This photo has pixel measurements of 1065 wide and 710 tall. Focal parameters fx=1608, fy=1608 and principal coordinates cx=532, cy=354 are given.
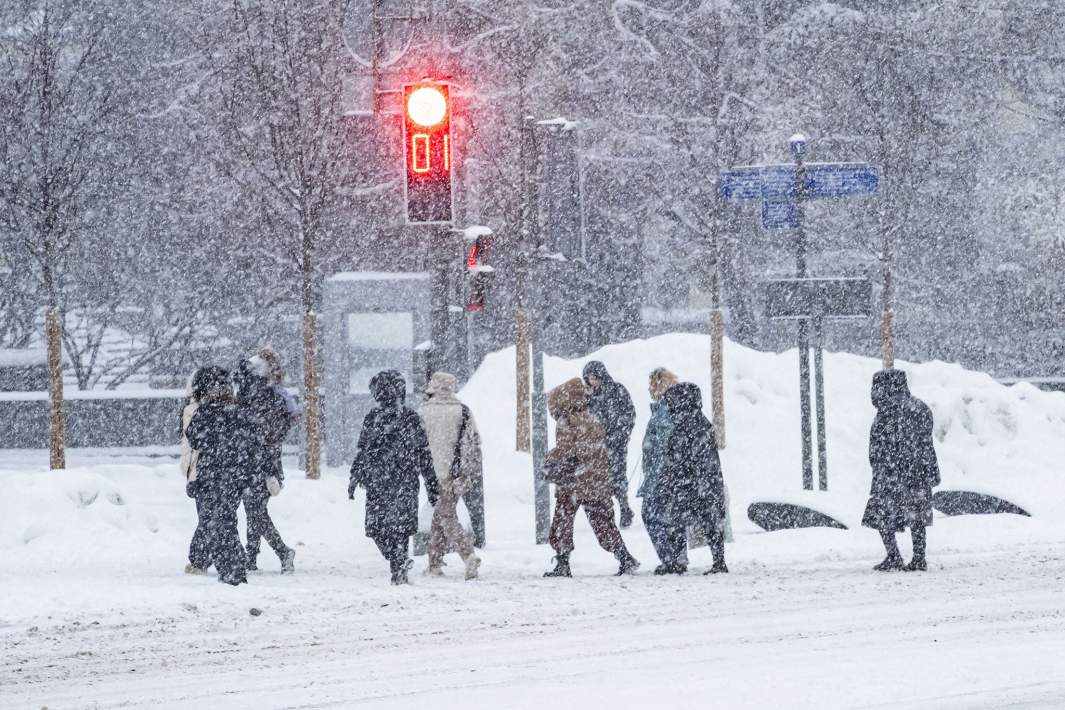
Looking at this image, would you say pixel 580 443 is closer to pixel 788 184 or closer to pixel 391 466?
pixel 391 466

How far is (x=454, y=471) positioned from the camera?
1246 cm

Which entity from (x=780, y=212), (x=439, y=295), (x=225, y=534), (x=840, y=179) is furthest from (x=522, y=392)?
(x=225, y=534)

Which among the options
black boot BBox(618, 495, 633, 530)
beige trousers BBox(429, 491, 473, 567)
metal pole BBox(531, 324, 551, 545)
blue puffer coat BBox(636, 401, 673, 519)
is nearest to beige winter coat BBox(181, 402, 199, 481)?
beige trousers BBox(429, 491, 473, 567)

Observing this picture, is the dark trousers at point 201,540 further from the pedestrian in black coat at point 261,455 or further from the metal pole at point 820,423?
the metal pole at point 820,423

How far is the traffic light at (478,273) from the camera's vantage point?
14.5m

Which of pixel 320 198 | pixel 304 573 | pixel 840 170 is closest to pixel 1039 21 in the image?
pixel 840 170

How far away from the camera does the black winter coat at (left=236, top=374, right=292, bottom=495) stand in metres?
12.1

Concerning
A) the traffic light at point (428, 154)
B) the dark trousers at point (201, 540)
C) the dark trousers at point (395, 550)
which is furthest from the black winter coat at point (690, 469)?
the dark trousers at point (201, 540)

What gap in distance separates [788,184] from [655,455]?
5.69m

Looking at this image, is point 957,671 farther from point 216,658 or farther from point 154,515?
point 154,515

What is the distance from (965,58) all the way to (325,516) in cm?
1732

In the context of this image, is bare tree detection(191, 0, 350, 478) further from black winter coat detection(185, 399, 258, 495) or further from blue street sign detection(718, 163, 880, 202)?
black winter coat detection(185, 399, 258, 495)

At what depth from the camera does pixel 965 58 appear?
28391mm

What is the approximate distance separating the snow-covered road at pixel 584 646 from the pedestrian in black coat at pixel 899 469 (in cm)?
→ 40
